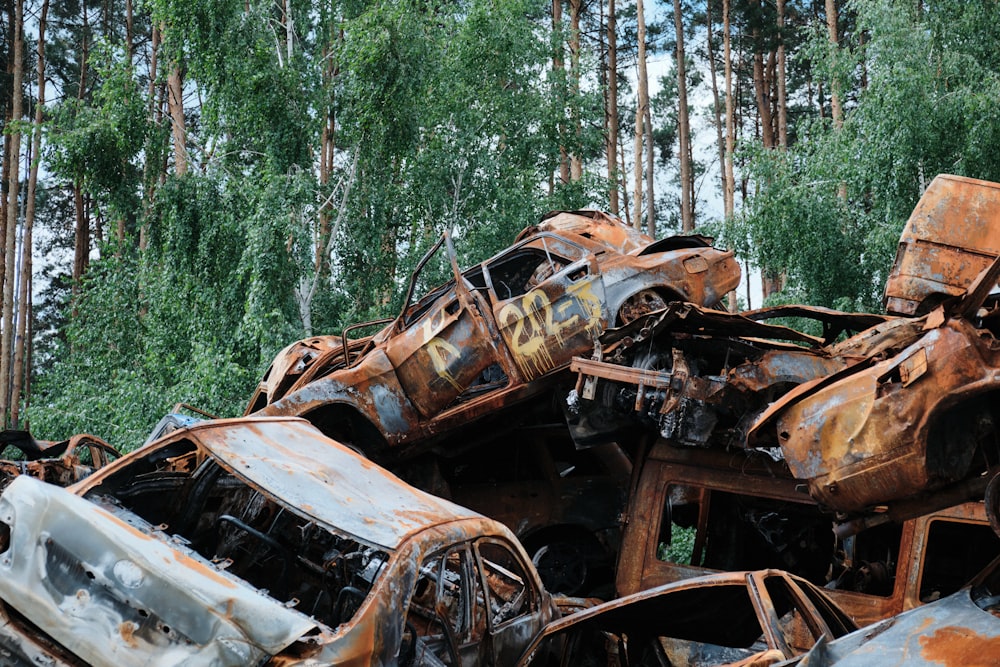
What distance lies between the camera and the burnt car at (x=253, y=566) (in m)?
3.73

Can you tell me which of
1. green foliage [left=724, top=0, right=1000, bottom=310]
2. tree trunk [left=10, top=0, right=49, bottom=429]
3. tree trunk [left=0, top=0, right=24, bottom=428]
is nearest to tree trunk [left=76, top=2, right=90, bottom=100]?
tree trunk [left=10, top=0, right=49, bottom=429]

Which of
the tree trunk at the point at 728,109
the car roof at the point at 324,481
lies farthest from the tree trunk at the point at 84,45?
Answer: the car roof at the point at 324,481

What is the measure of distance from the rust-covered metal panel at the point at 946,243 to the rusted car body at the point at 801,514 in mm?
1452

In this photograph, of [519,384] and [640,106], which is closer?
[519,384]

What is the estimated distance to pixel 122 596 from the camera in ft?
12.5

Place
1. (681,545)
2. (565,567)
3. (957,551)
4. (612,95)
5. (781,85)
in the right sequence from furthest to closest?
(781,85) < (612,95) < (681,545) < (565,567) < (957,551)

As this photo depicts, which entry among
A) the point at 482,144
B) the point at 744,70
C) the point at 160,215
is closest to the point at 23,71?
the point at 160,215

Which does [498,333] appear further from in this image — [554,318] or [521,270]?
[521,270]

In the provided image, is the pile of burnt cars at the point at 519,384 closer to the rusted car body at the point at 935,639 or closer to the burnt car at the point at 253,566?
the burnt car at the point at 253,566

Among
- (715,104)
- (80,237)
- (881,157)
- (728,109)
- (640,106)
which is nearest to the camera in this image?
(881,157)

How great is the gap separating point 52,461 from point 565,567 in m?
4.09

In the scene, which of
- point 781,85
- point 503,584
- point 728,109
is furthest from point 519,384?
point 781,85

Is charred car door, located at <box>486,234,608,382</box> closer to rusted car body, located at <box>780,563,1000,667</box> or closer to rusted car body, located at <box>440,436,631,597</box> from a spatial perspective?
rusted car body, located at <box>440,436,631,597</box>

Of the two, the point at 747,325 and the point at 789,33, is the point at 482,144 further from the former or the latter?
the point at 789,33
